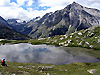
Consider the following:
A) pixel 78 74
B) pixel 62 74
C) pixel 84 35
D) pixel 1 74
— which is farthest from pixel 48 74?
pixel 84 35

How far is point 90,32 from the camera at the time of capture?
510 feet

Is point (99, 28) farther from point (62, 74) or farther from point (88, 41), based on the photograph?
point (62, 74)

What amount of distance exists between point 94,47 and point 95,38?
23762 mm

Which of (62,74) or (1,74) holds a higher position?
(1,74)

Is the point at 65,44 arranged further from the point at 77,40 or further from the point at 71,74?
the point at 71,74

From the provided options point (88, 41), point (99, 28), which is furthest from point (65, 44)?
point (99, 28)

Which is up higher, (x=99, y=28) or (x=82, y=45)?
(x=99, y=28)

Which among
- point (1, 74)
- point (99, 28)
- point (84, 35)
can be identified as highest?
point (99, 28)

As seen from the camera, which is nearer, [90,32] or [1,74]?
[1,74]

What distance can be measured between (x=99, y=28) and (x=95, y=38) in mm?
36569

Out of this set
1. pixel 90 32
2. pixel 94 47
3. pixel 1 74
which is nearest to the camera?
pixel 1 74

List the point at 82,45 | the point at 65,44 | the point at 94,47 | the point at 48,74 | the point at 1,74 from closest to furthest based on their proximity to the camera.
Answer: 1. the point at 1,74
2. the point at 48,74
3. the point at 94,47
4. the point at 82,45
5. the point at 65,44

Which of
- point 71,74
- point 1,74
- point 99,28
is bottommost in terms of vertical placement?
point 71,74

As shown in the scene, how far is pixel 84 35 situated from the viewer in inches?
6058
